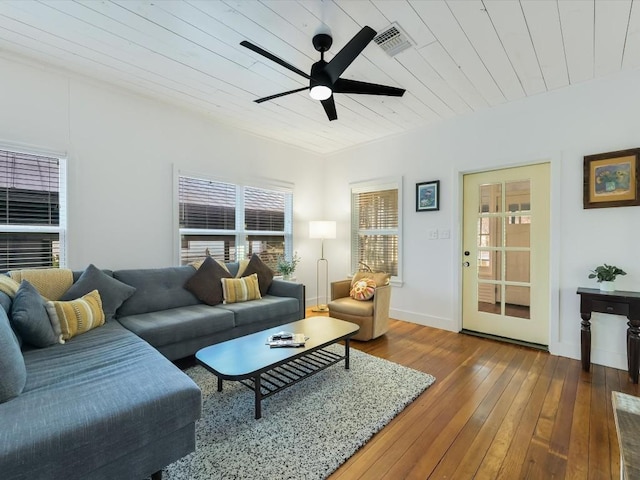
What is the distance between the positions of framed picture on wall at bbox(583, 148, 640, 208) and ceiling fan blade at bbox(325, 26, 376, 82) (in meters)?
2.45

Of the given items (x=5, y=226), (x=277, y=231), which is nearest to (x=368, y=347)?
(x=277, y=231)

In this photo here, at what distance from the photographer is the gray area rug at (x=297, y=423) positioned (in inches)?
60.0

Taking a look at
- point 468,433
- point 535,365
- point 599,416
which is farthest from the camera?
point 535,365

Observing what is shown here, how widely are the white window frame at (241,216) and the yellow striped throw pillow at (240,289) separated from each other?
2.37 ft

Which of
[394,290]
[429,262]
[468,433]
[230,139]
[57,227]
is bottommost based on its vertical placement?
[468,433]

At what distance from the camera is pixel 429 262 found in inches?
153

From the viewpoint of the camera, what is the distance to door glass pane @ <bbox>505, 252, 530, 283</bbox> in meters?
3.25

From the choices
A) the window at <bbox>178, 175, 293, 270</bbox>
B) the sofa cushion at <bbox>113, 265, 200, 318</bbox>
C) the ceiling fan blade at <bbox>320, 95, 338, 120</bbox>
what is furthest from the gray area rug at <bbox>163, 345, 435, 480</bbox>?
the ceiling fan blade at <bbox>320, 95, 338, 120</bbox>

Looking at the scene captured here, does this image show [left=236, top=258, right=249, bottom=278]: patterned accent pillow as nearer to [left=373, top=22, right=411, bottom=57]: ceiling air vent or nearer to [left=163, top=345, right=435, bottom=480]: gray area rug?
[left=163, top=345, right=435, bottom=480]: gray area rug

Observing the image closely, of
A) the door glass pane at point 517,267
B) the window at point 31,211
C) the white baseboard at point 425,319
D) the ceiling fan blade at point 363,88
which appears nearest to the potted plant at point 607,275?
the door glass pane at point 517,267

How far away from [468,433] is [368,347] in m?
1.42

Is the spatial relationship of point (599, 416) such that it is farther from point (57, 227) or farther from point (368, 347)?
point (57, 227)

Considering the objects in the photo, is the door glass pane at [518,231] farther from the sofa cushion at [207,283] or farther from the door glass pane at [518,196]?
the sofa cushion at [207,283]

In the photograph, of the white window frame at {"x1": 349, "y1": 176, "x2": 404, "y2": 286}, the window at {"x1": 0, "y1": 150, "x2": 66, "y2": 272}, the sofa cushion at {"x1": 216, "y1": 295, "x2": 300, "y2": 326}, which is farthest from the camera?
the white window frame at {"x1": 349, "y1": 176, "x2": 404, "y2": 286}
